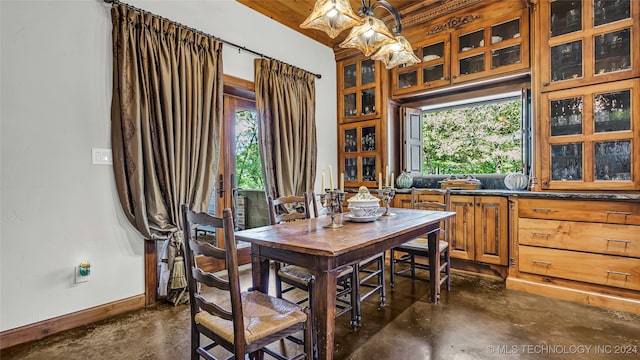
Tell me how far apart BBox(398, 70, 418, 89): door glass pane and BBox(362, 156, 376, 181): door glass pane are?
1.01 m

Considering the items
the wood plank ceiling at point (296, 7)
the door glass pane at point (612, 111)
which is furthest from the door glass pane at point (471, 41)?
the door glass pane at point (612, 111)

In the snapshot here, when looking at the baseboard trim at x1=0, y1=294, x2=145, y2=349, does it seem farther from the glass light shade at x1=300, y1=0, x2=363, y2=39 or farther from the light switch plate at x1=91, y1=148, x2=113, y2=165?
the glass light shade at x1=300, y1=0, x2=363, y2=39

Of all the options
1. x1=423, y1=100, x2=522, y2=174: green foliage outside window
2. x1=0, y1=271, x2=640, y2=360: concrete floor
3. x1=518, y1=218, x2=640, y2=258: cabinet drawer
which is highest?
x1=423, y1=100, x2=522, y2=174: green foliage outside window

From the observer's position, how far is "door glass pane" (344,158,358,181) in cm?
458

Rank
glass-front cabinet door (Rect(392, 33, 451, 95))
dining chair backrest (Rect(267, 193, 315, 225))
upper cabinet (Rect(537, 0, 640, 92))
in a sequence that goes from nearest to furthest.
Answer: dining chair backrest (Rect(267, 193, 315, 225)), upper cabinet (Rect(537, 0, 640, 92)), glass-front cabinet door (Rect(392, 33, 451, 95))

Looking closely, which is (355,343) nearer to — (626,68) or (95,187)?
(95,187)

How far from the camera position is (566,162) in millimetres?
2934

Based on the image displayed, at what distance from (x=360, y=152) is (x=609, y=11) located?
2.79m

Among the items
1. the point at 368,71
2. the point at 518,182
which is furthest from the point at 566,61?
the point at 368,71

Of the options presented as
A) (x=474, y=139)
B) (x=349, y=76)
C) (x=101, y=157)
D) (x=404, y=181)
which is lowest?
(x=404, y=181)

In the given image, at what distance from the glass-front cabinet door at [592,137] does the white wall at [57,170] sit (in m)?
3.70

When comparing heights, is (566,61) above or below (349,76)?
below

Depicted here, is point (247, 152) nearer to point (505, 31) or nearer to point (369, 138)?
point (369, 138)

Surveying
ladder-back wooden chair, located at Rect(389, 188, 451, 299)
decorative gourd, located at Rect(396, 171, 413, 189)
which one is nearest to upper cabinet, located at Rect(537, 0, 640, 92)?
ladder-back wooden chair, located at Rect(389, 188, 451, 299)
